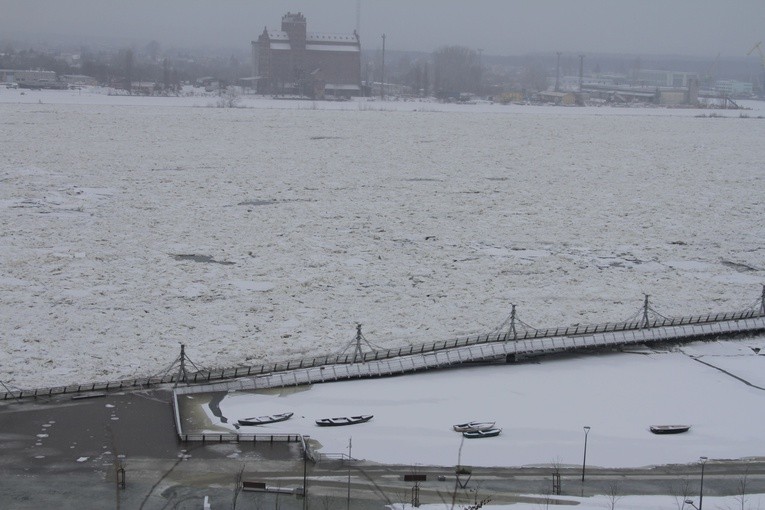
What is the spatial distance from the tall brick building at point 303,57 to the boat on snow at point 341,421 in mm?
87986

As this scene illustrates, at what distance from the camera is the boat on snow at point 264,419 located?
13493 mm

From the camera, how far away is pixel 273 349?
1720 cm

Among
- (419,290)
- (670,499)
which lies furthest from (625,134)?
(670,499)

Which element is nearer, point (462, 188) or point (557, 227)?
point (557, 227)

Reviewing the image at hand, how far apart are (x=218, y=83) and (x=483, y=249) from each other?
272 ft

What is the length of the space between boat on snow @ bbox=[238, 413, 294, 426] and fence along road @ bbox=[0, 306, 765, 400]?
4.52 ft

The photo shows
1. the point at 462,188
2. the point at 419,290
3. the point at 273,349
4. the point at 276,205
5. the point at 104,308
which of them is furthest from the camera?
the point at 462,188

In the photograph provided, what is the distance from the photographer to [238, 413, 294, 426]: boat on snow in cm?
1349

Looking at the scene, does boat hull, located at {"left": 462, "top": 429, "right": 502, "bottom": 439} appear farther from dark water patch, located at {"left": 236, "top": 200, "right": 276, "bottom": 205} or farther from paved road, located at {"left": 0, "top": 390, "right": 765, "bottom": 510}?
dark water patch, located at {"left": 236, "top": 200, "right": 276, "bottom": 205}

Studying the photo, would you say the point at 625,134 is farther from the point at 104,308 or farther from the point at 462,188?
the point at 104,308

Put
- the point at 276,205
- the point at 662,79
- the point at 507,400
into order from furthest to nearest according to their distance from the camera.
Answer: the point at 662,79 < the point at 276,205 < the point at 507,400

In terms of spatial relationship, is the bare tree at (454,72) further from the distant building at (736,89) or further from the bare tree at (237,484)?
the bare tree at (237,484)

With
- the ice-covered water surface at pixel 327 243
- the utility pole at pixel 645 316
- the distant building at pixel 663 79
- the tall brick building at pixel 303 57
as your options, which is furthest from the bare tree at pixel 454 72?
the utility pole at pixel 645 316

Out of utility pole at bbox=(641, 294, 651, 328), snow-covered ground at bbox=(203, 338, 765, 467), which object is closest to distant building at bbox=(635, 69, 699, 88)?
utility pole at bbox=(641, 294, 651, 328)
